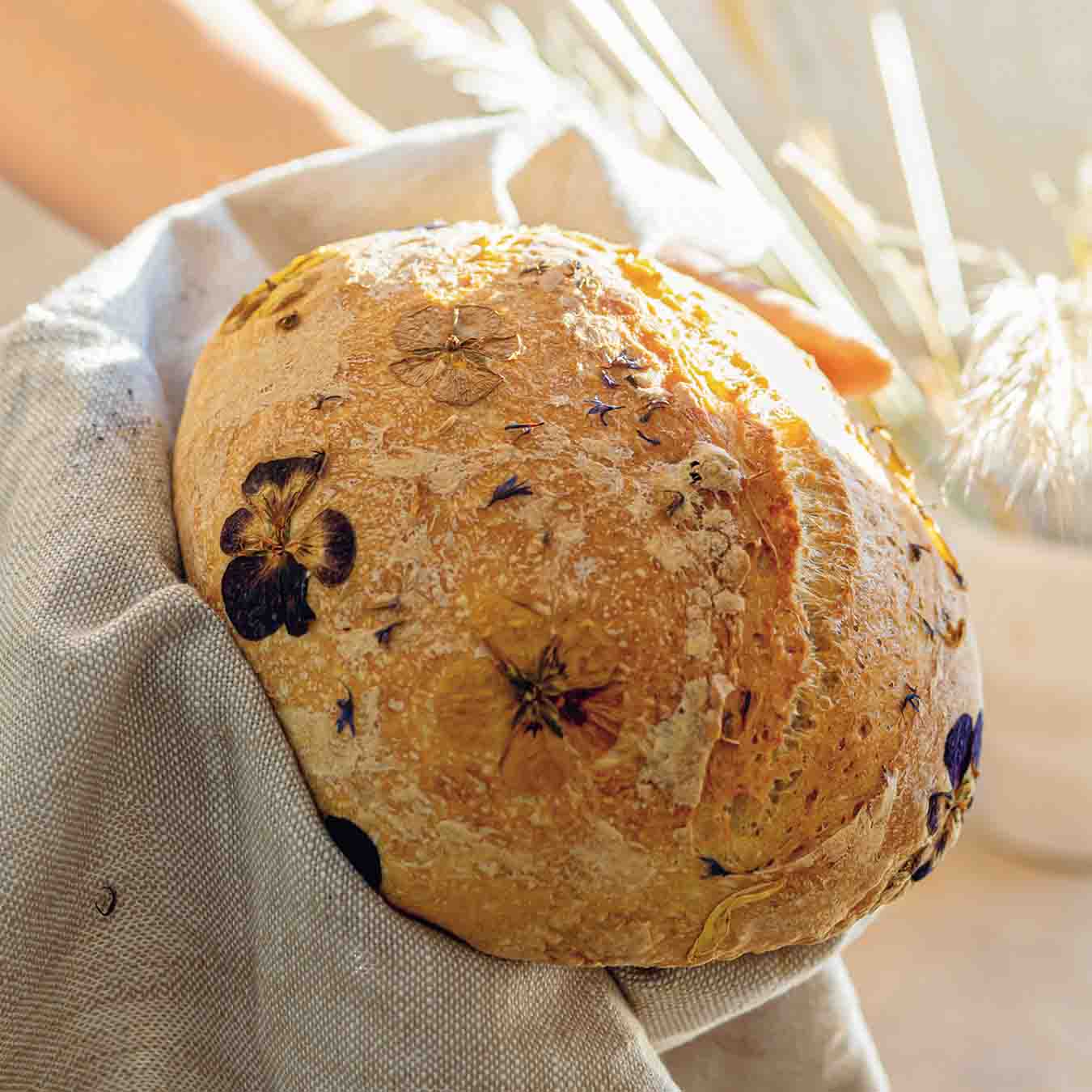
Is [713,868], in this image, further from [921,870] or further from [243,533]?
[243,533]

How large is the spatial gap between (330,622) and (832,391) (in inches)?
12.0

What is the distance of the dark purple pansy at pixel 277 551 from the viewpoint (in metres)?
0.46

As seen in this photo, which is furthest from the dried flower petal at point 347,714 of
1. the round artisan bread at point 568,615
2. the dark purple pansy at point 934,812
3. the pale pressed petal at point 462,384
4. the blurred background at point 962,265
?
the blurred background at point 962,265

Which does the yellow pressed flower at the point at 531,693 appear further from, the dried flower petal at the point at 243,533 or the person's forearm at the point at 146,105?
the person's forearm at the point at 146,105

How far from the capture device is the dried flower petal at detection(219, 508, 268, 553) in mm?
470

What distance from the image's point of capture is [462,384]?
47 centimetres

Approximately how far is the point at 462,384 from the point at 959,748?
30cm

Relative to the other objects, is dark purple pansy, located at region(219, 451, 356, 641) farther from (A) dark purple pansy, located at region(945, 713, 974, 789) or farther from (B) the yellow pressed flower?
(A) dark purple pansy, located at region(945, 713, 974, 789)

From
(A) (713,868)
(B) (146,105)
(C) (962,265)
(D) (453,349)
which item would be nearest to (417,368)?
(D) (453,349)

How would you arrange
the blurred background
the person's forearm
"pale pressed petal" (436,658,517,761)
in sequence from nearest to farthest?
1. "pale pressed petal" (436,658,517,761)
2. the person's forearm
3. the blurred background

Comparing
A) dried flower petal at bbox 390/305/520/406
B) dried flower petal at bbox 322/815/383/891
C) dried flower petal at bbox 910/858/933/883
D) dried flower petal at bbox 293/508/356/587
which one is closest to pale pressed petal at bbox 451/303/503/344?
dried flower petal at bbox 390/305/520/406

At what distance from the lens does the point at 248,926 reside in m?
0.49

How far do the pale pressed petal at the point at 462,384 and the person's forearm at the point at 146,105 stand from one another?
42 cm

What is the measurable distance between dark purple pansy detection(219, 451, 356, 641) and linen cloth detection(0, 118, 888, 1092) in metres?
0.02
